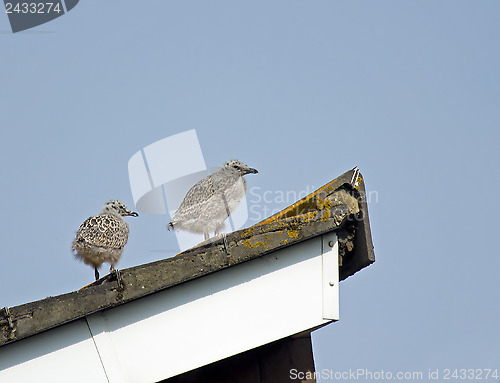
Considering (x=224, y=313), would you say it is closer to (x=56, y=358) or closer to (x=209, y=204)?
(x=56, y=358)

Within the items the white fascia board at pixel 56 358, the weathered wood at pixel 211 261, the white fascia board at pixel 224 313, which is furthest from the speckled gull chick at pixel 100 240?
the white fascia board at pixel 56 358

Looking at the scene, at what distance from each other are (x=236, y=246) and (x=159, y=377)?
3.05ft

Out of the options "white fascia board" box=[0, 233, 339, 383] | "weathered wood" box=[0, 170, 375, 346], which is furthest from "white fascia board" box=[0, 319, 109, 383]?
"weathered wood" box=[0, 170, 375, 346]

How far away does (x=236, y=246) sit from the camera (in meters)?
5.12

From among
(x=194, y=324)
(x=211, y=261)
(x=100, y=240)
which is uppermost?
(x=100, y=240)

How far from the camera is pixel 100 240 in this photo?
955 cm

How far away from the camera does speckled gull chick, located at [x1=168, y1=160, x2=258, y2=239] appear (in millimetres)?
9359

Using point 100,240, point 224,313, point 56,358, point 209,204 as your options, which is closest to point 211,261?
point 224,313

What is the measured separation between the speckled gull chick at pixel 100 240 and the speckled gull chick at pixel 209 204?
81cm

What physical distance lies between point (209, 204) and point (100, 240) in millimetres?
1358

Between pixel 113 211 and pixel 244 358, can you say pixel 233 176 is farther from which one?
pixel 244 358

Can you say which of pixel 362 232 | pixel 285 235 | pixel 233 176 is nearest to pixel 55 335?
pixel 285 235

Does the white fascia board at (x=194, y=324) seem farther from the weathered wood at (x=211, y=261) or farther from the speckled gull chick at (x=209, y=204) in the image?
the speckled gull chick at (x=209, y=204)

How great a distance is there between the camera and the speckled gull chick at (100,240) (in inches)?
376
